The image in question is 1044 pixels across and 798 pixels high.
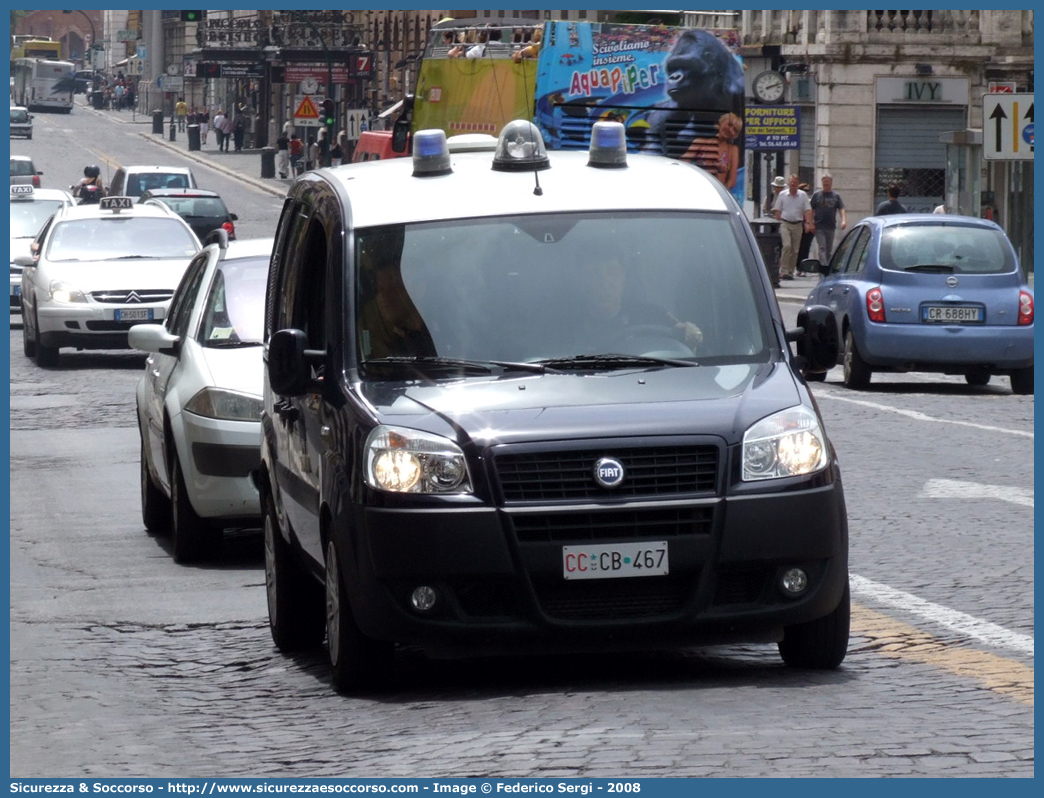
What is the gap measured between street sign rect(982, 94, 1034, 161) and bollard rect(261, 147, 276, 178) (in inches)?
2233

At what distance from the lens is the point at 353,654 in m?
7.32

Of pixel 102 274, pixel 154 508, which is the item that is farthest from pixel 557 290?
pixel 102 274

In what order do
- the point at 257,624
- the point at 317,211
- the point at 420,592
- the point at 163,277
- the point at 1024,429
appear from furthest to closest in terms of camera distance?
the point at 163,277 < the point at 1024,429 < the point at 257,624 < the point at 317,211 < the point at 420,592

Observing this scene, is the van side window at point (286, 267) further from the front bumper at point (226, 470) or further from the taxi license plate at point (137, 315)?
the taxi license plate at point (137, 315)

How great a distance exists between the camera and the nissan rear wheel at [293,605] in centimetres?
834

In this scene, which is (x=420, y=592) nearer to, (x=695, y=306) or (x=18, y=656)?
(x=695, y=306)

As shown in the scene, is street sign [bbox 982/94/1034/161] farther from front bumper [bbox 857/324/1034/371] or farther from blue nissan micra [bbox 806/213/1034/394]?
front bumper [bbox 857/324/1034/371]

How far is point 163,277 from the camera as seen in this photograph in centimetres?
2405

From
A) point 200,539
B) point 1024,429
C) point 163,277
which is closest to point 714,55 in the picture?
point 163,277

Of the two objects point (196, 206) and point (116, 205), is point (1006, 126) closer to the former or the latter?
point (116, 205)

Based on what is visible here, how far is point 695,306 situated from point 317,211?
1.50 m

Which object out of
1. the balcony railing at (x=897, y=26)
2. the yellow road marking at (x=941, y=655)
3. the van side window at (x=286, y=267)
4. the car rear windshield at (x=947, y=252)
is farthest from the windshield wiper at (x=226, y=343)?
the balcony railing at (x=897, y=26)

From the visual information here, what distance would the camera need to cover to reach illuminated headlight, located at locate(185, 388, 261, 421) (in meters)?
11.0

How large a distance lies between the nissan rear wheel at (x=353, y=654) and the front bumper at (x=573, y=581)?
14 cm
